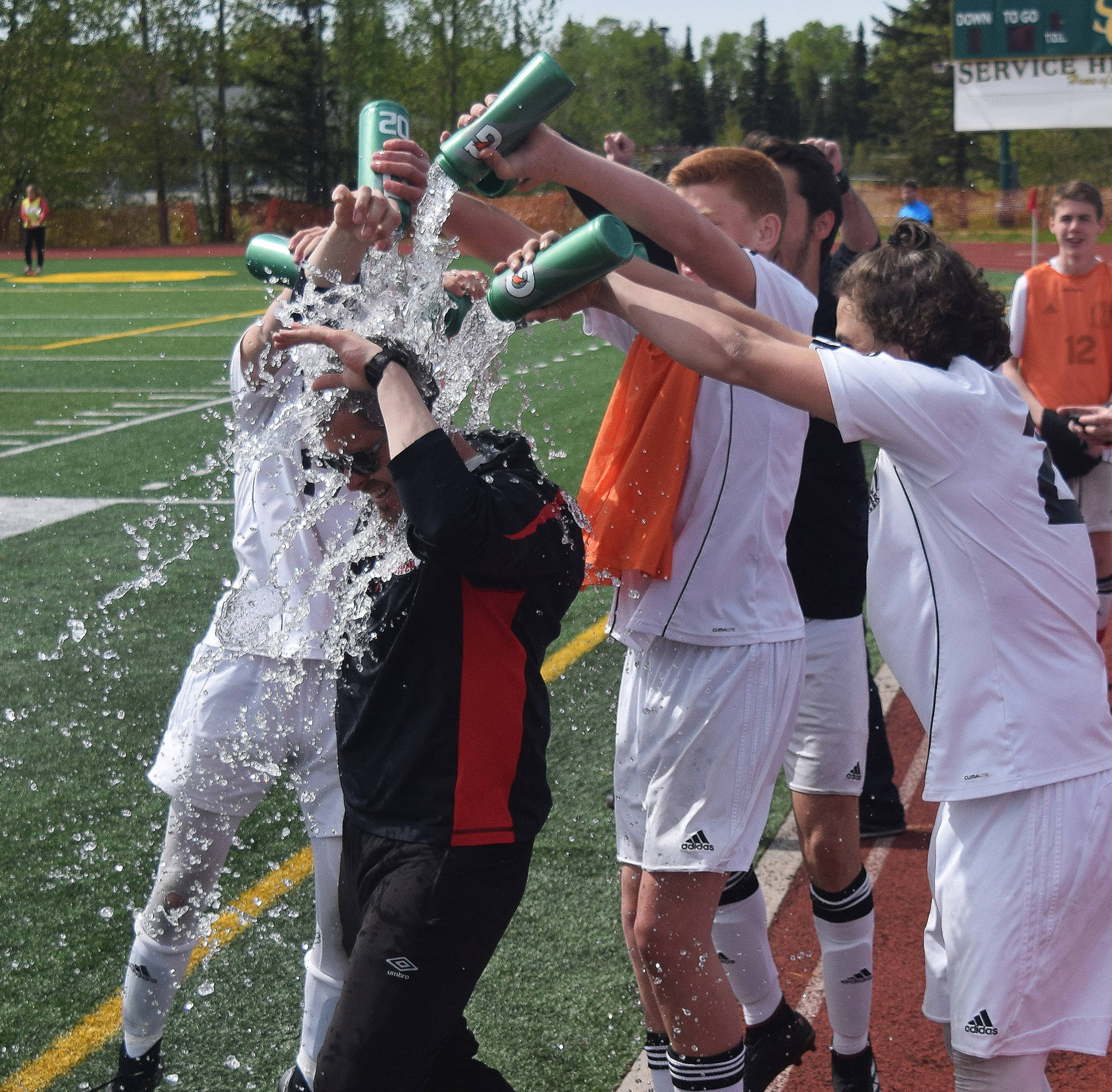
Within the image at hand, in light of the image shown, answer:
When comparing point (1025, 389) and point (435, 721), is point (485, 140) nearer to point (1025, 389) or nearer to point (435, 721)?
point (435, 721)

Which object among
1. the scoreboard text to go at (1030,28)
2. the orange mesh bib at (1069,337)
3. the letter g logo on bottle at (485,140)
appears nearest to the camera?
the letter g logo on bottle at (485,140)

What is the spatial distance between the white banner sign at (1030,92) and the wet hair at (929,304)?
3639 centimetres

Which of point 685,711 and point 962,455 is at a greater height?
point 962,455

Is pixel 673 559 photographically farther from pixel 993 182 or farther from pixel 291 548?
pixel 993 182

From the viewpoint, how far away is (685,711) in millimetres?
2775

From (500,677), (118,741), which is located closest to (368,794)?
(500,677)

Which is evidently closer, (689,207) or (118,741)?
(689,207)

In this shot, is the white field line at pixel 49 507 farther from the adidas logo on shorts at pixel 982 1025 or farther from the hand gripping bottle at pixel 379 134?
the adidas logo on shorts at pixel 982 1025

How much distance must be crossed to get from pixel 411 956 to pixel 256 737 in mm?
949

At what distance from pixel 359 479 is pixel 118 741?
3.37 meters

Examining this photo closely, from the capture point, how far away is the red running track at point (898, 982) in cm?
337

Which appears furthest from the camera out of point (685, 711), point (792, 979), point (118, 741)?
point (118, 741)

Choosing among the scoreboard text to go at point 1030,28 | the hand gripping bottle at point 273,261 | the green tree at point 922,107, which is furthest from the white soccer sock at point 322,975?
the green tree at point 922,107

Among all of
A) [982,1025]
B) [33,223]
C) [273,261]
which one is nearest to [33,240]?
[33,223]
